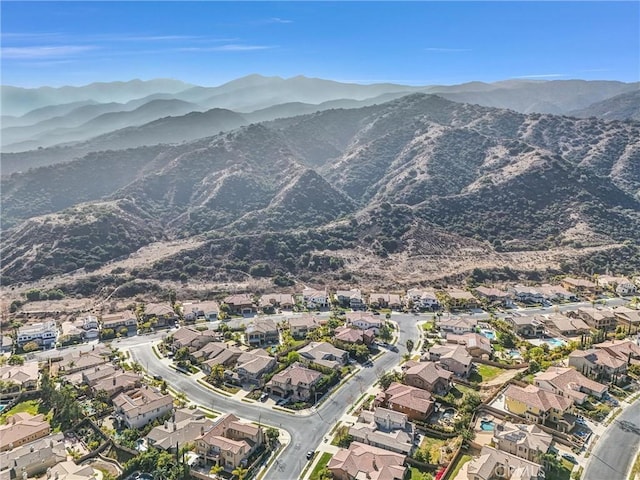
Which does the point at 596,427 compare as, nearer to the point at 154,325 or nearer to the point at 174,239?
the point at 154,325

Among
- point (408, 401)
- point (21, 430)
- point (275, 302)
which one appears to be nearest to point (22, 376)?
point (21, 430)

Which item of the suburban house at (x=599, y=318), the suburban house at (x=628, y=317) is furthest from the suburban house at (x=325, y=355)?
the suburban house at (x=628, y=317)

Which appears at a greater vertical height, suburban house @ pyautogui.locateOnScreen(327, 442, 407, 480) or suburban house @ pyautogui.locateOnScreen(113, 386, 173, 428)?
suburban house @ pyautogui.locateOnScreen(113, 386, 173, 428)

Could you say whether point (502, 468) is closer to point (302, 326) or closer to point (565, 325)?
point (302, 326)

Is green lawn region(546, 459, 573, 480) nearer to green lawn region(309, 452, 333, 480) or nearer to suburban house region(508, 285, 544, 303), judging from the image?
green lawn region(309, 452, 333, 480)

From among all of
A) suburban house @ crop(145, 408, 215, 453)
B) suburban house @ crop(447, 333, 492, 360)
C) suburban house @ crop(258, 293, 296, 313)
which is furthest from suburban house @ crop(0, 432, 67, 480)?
suburban house @ crop(447, 333, 492, 360)
